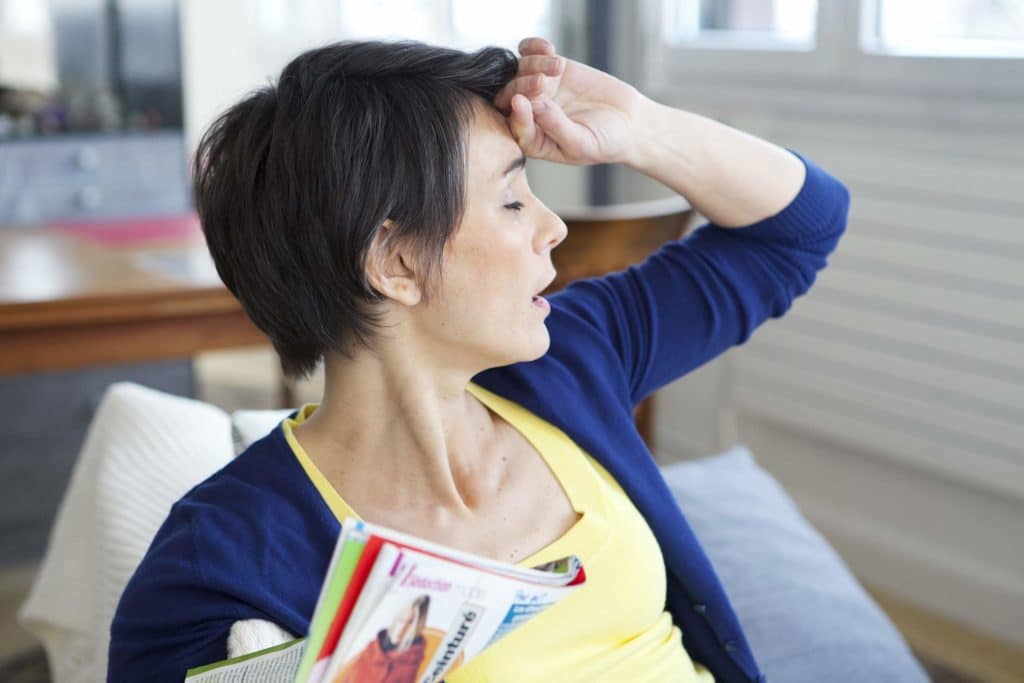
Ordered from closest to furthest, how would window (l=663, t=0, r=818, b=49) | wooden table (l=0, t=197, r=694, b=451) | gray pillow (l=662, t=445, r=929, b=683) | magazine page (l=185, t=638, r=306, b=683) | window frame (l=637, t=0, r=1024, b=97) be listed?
magazine page (l=185, t=638, r=306, b=683), gray pillow (l=662, t=445, r=929, b=683), wooden table (l=0, t=197, r=694, b=451), window frame (l=637, t=0, r=1024, b=97), window (l=663, t=0, r=818, b=49)

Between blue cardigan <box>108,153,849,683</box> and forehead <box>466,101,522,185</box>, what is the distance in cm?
22

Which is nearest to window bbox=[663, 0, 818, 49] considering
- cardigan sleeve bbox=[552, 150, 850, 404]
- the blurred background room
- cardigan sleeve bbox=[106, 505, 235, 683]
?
the blurred background room

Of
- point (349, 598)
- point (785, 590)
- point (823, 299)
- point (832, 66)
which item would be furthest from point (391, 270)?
point (832, 66)

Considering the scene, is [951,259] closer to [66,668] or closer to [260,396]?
[66,668]

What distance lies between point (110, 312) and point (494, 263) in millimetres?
1125

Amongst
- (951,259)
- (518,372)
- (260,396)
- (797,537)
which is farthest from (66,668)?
(260,396)

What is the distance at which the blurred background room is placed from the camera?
216cm

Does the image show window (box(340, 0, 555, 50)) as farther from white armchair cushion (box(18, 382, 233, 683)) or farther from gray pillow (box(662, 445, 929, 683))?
white armchair cushion (box(18, 382, 233, 683))

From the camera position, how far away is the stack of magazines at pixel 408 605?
2.23 feet

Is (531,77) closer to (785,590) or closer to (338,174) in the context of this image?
(338,174)

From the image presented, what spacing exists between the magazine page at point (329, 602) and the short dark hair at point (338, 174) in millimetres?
428

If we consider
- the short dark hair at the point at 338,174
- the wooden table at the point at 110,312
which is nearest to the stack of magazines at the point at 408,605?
the short dark hair at the point at 338,174

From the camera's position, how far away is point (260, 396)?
4.25 m

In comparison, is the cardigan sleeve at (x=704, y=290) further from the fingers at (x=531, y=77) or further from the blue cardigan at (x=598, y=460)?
the fingers at (x=531, y=77)
